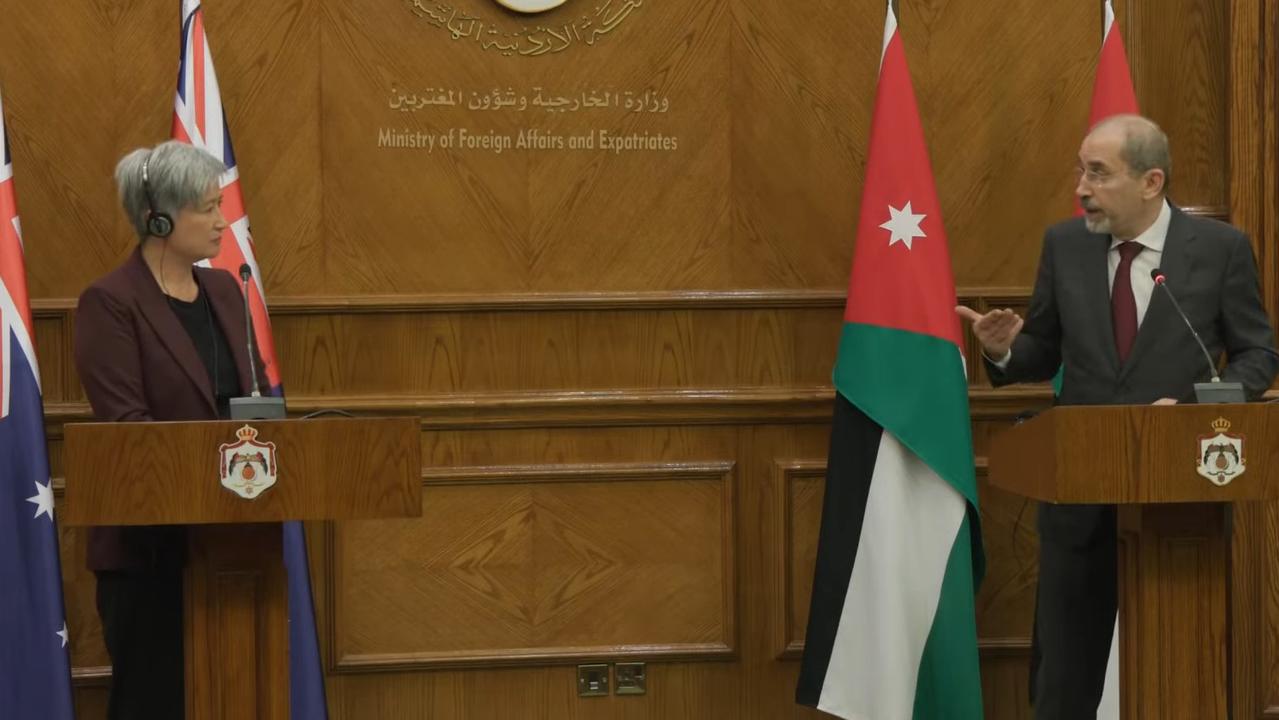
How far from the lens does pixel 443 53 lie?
439 cm

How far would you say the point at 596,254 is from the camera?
14.6ft

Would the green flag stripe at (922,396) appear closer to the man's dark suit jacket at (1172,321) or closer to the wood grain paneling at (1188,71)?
the man's dark suit jacket at (1172,321)

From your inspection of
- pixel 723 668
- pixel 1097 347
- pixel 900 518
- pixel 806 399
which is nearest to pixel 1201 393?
pixel 1097 347

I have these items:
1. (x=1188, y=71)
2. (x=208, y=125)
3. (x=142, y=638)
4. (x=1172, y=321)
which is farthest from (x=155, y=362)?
(x=1188, y=71)

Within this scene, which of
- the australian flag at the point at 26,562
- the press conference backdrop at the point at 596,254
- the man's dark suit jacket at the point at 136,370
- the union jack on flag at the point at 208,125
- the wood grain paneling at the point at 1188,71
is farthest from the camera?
the wood grain paneling at the point at 1188,71

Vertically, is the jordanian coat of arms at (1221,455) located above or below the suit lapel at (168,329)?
below

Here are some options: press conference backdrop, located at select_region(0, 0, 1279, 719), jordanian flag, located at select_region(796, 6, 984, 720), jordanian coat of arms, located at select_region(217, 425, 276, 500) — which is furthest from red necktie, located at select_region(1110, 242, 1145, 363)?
jordanian coat of arms, located at select_region(217, 425, 276, 500)

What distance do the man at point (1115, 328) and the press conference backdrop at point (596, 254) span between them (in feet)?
3.18

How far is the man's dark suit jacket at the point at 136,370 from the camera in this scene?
3.25 metres

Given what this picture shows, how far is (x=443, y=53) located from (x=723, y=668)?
200 centimetres

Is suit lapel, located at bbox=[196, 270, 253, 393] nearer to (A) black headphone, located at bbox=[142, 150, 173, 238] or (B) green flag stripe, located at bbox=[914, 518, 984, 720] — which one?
(A) black headphone, located at bbox=[142, 150, 173, 238]

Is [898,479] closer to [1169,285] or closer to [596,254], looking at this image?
[1169,285]

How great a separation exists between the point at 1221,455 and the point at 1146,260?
86 cm

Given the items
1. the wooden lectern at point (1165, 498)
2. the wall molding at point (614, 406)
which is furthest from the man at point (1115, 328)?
the wall molding at point (614, 406)
